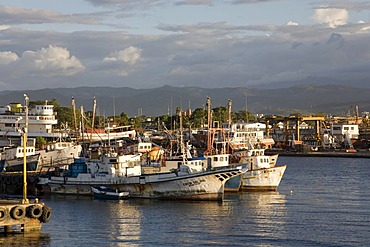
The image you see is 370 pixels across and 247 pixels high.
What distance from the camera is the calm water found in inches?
1870

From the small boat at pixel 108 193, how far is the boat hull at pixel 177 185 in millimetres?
410

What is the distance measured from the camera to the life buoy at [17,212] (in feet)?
155

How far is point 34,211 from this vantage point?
159 ft

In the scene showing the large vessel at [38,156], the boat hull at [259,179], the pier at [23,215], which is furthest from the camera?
the large vessel at [38,156]

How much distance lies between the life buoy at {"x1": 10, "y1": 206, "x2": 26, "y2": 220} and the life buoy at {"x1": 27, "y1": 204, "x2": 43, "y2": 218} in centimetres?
39

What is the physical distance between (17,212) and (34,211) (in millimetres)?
1267

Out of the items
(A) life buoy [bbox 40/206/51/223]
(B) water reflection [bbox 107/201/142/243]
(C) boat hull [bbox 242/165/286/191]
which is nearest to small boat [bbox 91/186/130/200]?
(B) water reflection [bbox 107/201/142/243]

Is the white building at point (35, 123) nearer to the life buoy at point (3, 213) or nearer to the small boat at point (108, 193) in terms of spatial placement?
the small boat at point (108, 193)

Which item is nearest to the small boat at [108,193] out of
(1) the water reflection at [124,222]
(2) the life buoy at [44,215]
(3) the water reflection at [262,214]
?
(1) the water reflection at [124,222]

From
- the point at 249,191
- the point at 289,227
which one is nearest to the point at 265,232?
the point at 289,227

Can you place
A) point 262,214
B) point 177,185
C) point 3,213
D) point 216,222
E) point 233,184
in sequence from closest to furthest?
point 3,213 → point 216,222 → point 262,214 → point 177,185 → point 233,184

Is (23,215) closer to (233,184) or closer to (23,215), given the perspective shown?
(23,215)

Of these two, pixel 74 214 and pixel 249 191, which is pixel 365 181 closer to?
pixel 249 191

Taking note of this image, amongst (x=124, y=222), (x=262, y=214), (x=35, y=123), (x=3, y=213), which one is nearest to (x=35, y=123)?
(x=35, y=123)
